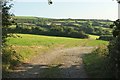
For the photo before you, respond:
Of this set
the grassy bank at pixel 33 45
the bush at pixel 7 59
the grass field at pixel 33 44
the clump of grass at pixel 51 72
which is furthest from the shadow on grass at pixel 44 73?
the grass field at pixel 33 44

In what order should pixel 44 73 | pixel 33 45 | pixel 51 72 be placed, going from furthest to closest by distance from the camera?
pixel 33 45 → pixel 51 72 → pixel 44 73

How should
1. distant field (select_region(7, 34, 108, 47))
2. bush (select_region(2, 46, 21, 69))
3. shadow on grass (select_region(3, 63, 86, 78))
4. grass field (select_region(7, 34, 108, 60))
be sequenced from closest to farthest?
shadow on grass (select_region(3, 63, 86, 78))
bush (select_region(2, 46, 21, 69))
grass field (select_region(7, 34, 108, 60))
distant field (select_region(7, 34, 108, 47))

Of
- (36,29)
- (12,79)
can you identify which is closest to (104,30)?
(36,29)

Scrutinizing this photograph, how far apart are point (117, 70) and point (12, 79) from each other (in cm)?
423

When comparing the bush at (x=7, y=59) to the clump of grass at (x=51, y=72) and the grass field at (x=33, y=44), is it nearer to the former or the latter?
the clump of grass at (x=51, y=72)

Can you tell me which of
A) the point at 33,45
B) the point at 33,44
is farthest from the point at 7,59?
the point at 33,44

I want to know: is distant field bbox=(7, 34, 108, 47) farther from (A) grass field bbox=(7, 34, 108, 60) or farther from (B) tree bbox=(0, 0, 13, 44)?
(B) tree bbox=(0, 0, 13, 44)

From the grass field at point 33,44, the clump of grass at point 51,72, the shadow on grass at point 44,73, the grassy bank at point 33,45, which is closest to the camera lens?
the shadow on grass at point 44,73

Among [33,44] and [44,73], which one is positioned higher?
[44,73]

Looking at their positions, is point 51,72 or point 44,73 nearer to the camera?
point 44,73

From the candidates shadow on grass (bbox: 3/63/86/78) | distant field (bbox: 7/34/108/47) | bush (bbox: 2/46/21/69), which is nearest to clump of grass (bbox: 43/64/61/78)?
shadow on grass (bbox: 3/63/86/78)

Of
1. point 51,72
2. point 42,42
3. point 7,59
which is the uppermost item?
point 7,59

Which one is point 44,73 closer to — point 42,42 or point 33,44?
point 33,44

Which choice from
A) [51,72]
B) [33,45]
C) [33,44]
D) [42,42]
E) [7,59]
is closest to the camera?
[51,72]
